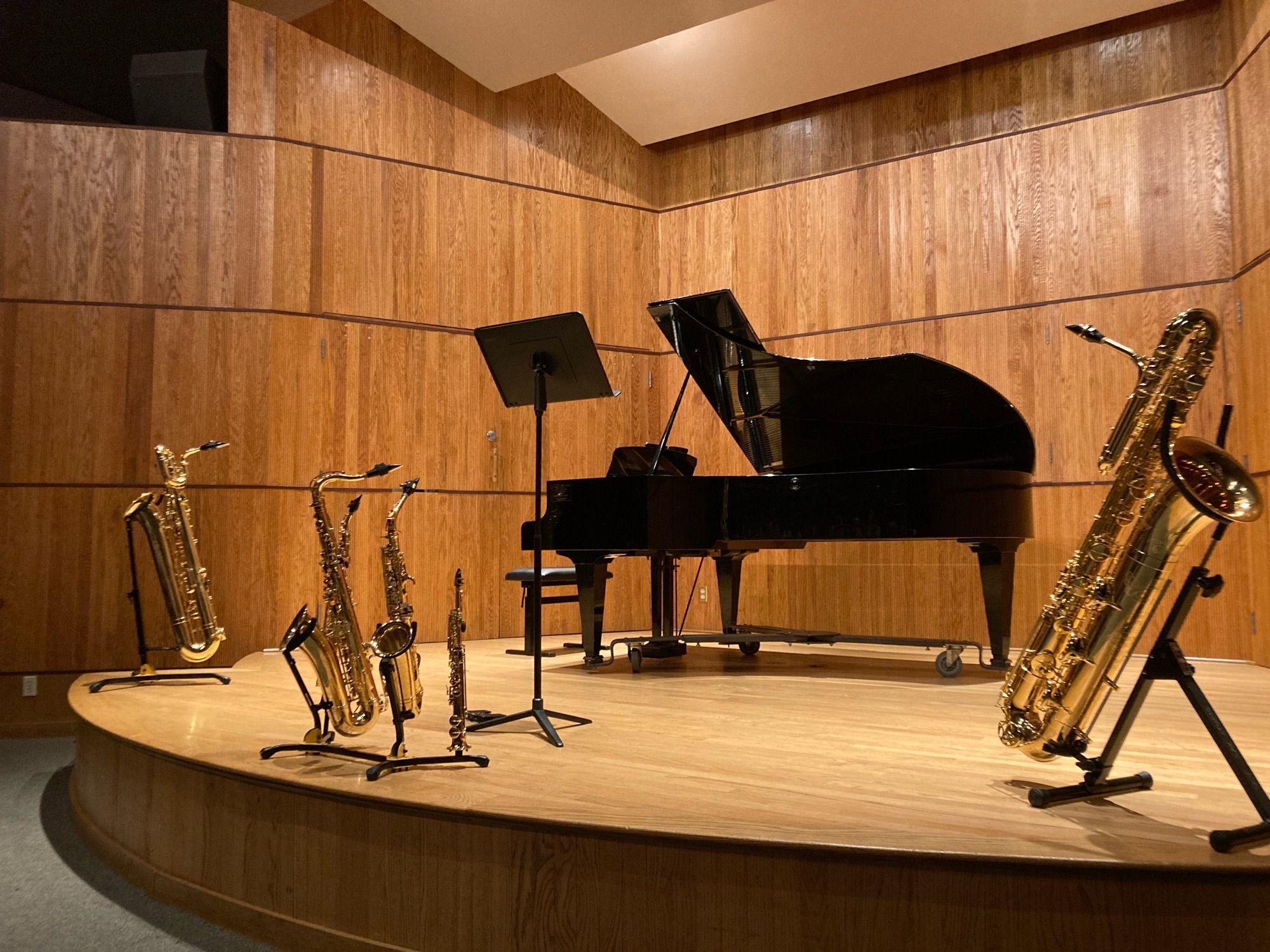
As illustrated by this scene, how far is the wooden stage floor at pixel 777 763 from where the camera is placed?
77.7 inches

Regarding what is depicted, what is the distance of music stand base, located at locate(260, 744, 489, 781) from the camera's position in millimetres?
2508

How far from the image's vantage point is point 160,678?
4.41 metres

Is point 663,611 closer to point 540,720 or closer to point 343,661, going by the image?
point 540,720

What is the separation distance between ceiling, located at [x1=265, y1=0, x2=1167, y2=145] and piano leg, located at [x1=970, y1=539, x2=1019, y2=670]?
3165 millimetres

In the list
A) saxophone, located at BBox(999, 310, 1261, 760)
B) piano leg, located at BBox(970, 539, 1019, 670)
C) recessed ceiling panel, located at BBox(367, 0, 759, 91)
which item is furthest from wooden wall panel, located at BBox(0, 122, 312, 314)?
saxophone, located at BBox(999, 310, 1261, 760)

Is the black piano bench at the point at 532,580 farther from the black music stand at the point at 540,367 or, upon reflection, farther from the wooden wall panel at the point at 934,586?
the black music stand at the point at 540,367

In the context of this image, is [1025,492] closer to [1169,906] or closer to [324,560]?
[1169,906]

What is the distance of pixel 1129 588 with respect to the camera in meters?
2.12

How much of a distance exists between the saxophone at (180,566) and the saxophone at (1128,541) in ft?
11.9

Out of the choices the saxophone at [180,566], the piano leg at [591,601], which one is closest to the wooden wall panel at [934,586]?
the piano leg at [591,601]

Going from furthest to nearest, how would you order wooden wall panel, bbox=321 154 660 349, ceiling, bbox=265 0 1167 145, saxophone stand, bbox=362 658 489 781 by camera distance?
wooden wall panel, bbox=321 154 660 349, ceiling, bbox=265 0 1167 145, saxophone stand, bbox=362 658 489 781

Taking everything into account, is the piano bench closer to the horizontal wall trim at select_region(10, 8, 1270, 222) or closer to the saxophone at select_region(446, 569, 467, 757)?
the saxophone at select_region(446, 569, 467, 757)

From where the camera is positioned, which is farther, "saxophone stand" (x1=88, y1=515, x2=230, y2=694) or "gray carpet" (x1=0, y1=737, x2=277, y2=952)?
"saxophone stand" (x1=88, y1=515, x2=230, y2=694)

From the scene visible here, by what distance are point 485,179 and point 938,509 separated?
12.8 ft
